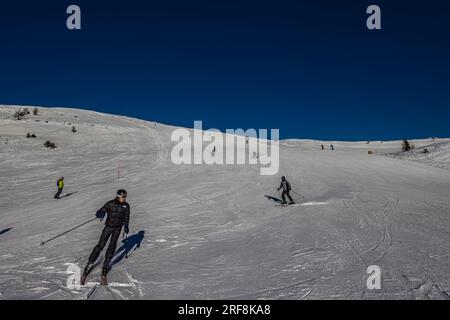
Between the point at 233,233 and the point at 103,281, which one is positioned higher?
the point at 233,233

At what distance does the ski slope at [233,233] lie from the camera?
6.63 meters

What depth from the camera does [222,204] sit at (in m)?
15.6

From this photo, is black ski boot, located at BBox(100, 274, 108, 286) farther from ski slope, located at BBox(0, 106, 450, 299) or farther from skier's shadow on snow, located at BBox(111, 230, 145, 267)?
skier's shadow on snow, located at BBox(111, 230, 145, 267)

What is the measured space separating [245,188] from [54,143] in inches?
1067

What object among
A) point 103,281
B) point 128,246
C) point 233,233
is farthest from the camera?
point 233,233

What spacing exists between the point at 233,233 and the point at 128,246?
311 centimetres

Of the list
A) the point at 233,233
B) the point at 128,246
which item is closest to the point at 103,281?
the point at 128,246

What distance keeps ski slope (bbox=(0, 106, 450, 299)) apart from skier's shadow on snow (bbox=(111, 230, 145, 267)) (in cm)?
12

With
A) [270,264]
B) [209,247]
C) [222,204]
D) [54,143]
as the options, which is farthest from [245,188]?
[54,143]

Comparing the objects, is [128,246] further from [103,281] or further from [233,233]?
[233,233]

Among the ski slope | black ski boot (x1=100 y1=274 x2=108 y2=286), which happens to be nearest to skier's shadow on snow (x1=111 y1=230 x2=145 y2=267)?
the ski slope

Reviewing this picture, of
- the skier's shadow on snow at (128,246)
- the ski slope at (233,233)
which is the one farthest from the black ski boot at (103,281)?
the skier's shadow on snow at (128,246)

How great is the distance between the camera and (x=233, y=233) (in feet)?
36.1
